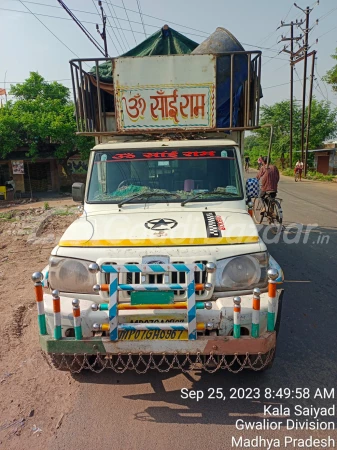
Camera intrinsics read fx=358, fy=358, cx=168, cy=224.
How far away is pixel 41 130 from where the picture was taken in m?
18.7

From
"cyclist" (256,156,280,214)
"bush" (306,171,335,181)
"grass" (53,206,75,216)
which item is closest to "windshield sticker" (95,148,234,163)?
"cyclist" (256,156,280,214)

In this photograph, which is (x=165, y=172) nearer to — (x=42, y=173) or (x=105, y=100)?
(x=105, y=100)

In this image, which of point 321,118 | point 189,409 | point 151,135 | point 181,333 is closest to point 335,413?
point 189,409

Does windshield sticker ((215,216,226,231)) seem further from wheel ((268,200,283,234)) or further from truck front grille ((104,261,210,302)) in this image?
wheel ((268,200,283,234))

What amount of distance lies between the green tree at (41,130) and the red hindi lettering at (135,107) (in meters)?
14.8

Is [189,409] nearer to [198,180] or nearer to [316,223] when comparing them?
[198,180]

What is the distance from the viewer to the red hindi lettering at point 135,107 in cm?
462

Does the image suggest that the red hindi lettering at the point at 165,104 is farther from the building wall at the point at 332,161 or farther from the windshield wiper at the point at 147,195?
the building wall at the point at 332,161

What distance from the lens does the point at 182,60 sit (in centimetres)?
454

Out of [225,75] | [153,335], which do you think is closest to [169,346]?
[153,335]

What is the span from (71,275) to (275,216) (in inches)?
275

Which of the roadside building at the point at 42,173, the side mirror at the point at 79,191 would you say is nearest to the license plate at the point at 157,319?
the side mirror at the point at 79,191

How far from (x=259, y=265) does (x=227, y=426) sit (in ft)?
4.09

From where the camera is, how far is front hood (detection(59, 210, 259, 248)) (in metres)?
3.00
